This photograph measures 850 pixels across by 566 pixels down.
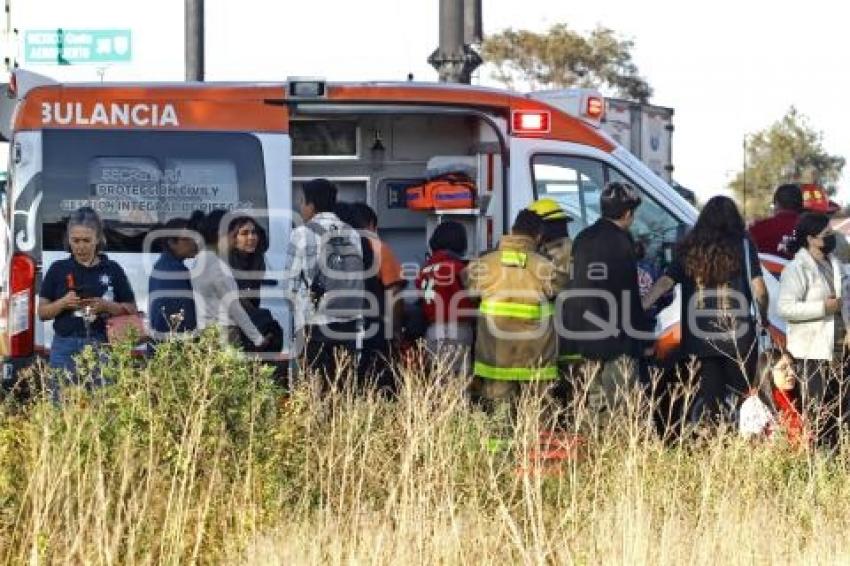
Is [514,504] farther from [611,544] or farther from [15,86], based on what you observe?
[15,86]

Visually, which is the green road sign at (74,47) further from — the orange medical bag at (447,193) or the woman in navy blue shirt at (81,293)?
the woman in navy blue shirt at (81,293)

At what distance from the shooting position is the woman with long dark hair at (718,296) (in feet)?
34.3

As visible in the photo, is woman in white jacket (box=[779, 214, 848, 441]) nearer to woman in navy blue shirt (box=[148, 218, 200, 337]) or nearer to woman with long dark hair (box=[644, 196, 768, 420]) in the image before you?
woman with long dark hair (box=[644, 196, 768, 420])

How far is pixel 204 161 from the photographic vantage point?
11695mm

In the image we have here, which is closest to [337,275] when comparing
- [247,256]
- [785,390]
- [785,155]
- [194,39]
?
[247,256]

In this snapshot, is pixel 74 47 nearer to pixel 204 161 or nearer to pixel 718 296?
pixel 204 161

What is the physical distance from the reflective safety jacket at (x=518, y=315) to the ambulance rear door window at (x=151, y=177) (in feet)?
6.30

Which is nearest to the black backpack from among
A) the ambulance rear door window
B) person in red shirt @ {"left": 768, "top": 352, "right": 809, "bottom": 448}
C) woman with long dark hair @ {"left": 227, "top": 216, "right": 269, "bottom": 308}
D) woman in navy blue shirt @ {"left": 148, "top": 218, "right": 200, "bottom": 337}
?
woman with long dark hair @ {"left": 227, "top": 216, "right": 269, "bottom": 308}

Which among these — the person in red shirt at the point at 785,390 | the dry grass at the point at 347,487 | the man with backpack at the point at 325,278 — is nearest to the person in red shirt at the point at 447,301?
the man with backpack at the point at 325,278

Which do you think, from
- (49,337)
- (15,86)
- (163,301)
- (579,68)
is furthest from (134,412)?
(579,68)

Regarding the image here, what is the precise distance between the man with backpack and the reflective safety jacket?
3.81 ft

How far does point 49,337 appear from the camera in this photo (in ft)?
37.2

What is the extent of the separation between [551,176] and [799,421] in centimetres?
270

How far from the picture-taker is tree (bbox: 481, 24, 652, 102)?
46.0 metres
